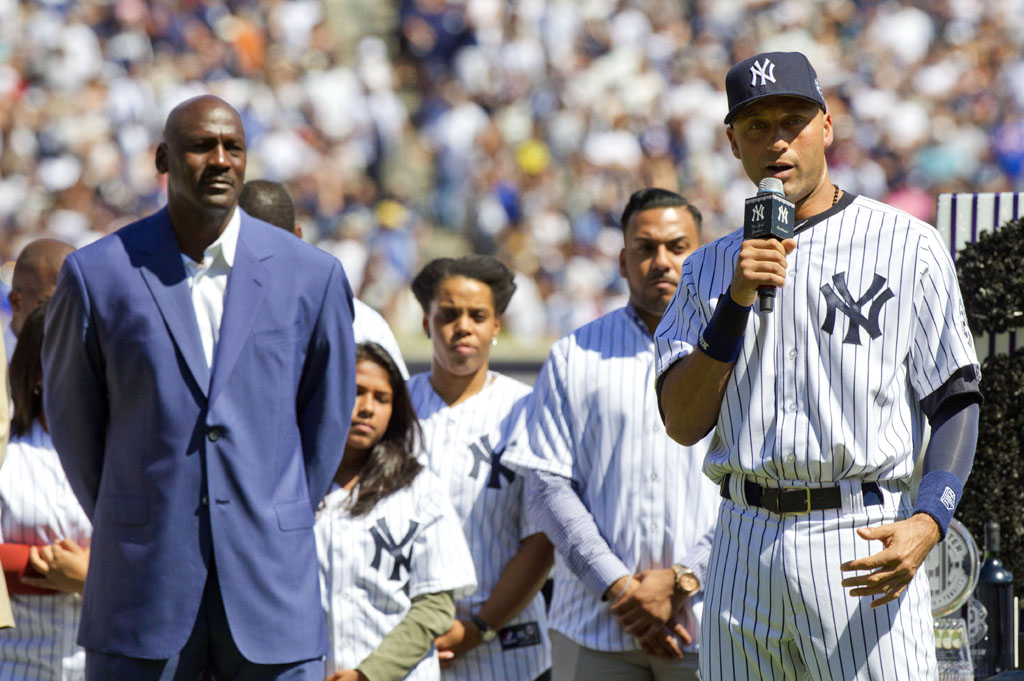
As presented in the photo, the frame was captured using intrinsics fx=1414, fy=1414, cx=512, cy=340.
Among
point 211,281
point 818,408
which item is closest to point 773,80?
point 818,408

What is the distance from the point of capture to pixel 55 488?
4227 millimetres

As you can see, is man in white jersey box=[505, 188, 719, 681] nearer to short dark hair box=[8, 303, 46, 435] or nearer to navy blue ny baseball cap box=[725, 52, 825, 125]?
navy blue ny baseball cap box=[725, 52, 825, 125]

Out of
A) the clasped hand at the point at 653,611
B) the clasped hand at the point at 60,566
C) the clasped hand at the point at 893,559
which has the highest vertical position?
the clasped hand at the point at 893,559

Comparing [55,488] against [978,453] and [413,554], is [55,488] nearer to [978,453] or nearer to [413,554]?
[413,554]

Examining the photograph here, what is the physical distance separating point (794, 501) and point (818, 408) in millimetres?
206

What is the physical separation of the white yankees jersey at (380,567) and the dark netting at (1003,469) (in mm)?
1765

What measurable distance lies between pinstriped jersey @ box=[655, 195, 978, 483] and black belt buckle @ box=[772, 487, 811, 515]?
28 mm

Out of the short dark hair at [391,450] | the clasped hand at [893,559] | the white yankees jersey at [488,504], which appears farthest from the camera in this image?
the white yankees jersey at [488,504]

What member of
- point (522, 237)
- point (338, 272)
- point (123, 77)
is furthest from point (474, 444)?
point (123, 77)

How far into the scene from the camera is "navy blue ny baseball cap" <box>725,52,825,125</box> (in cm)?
308

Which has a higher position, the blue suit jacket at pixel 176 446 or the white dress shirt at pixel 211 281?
the white dress shirt at pixel 211 281

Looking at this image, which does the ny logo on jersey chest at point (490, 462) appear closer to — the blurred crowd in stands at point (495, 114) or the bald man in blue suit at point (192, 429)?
the bald man in blue suit at point (192, 429)

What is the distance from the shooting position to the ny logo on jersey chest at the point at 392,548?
420 cm

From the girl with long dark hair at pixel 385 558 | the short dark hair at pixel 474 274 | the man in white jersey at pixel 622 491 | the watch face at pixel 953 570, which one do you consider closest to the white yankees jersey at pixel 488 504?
the man in white jersey at pixel 622 491
